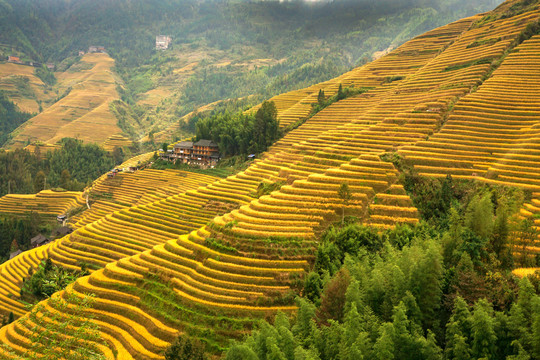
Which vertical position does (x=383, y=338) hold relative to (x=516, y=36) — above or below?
below

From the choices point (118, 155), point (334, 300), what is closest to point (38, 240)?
point (334, 300)

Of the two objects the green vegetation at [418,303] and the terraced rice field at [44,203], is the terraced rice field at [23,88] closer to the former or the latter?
the terraced rice field at [44,203]

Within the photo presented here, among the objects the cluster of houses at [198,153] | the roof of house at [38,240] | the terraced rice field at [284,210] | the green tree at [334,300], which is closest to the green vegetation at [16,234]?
the roof of house at [38,240]

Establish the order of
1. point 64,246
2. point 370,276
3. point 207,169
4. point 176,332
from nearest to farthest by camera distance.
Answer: point 370,276
point 176,332
point 64,246
point 207,169

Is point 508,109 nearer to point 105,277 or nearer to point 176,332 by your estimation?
point 176,332

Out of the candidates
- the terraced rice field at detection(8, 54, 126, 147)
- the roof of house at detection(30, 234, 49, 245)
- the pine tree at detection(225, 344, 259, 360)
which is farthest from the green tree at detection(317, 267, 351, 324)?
the terraced rice field at detection(8, 54, 126, 147)

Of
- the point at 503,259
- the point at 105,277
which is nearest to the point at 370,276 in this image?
the point at 503,259

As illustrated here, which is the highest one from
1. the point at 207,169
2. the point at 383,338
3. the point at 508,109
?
the point at 508,109
